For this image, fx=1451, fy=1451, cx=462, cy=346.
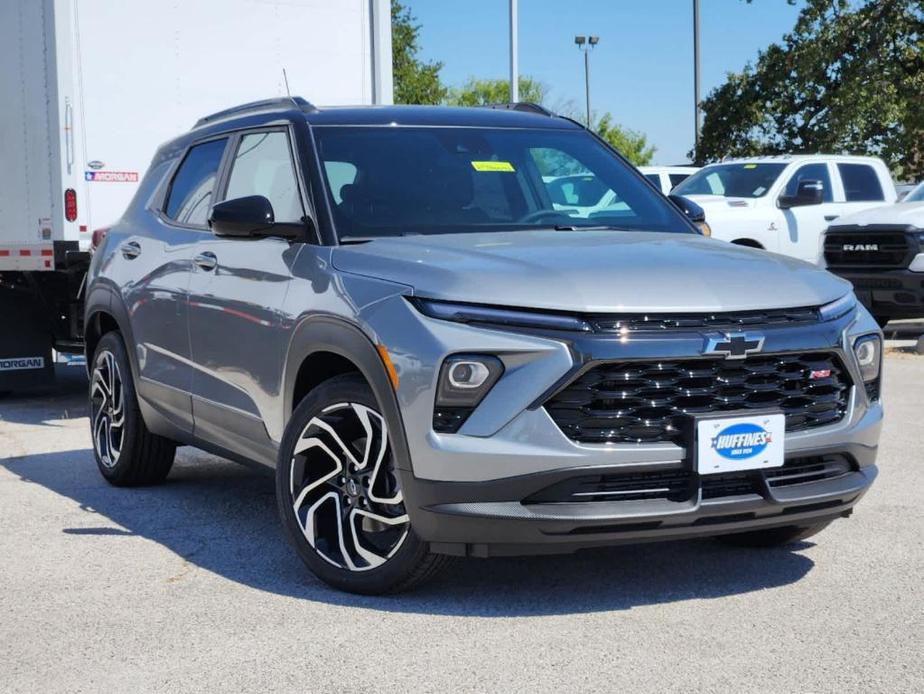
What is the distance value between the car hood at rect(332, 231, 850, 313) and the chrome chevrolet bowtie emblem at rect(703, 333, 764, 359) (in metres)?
0.10

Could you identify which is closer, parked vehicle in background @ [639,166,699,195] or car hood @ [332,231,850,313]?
car hood @ [332,231,850,313]

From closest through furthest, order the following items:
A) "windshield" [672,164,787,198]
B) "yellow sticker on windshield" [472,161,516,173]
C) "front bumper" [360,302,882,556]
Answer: "front bumper" [360,302,882,556] < "yellow sticker on windshield" [472,161,516,173] < "windshield" [672,164,787,198]

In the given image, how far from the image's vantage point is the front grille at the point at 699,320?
4.57 m

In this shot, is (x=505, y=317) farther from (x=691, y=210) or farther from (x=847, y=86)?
(x=847, y=86)

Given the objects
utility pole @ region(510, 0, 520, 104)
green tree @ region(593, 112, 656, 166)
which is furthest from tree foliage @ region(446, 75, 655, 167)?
utility pole @ region(510, 0, 520, 104)

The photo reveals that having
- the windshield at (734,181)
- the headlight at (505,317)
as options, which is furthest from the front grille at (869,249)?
the headlight at (505,317)

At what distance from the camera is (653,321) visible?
15.1ft

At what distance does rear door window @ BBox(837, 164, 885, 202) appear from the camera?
1792cm

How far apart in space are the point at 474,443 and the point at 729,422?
2.69 feet

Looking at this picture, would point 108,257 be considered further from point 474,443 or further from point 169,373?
point 474,443

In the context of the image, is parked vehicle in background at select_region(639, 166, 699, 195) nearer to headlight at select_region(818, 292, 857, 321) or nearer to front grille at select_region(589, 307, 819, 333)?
headlight at select_region(818, 292, 857, 321)

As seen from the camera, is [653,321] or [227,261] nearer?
[653,321]

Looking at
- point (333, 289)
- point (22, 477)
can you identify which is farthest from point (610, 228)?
point (22, 477)

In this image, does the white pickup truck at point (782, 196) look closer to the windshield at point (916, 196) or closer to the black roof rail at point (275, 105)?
the windshield at point (916, 196)
